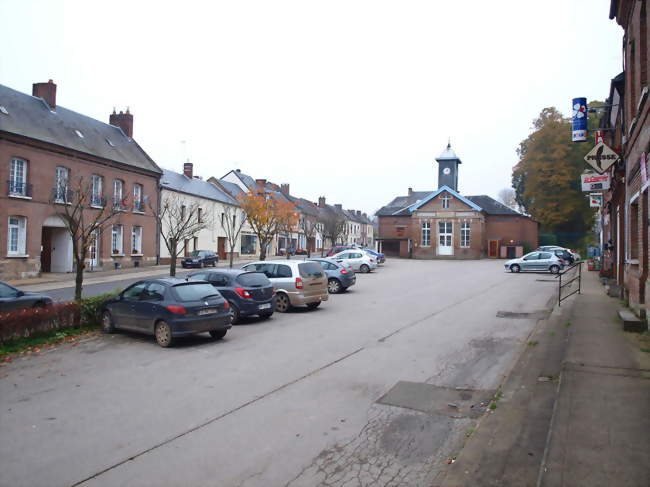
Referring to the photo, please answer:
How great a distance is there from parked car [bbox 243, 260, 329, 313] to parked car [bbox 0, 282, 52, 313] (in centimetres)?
569

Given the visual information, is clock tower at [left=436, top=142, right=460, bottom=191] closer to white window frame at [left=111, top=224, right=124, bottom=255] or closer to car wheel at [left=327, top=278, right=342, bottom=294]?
white window frame at [left=111, top=224, right=124, bottom=255]

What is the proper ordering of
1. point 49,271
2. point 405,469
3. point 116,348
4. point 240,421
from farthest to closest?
1. point 49,271
2. point 116,348
3. point 240,421
4. point 405,469

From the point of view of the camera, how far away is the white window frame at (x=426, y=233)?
186 feet

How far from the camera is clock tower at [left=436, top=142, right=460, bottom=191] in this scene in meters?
62.6

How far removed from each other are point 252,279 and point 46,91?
80.0 feet

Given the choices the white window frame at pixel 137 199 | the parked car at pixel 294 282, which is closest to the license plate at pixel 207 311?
the parked car at pixel 294 282

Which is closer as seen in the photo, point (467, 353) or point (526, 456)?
point (526, 456)

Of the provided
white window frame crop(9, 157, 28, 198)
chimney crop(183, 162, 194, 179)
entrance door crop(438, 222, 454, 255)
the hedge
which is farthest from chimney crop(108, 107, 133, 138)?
entrance door crop(438, 222, 454, 255)

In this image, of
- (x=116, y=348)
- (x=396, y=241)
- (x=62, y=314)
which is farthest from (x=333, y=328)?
(x=396, y=241)

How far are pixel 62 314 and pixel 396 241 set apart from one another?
Answer: 168 ft

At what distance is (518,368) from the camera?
820cm

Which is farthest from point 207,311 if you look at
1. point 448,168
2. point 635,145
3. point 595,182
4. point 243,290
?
point 448,168

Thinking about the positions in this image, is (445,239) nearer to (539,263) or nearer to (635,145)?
(539,263)

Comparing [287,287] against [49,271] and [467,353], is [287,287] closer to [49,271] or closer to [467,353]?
[467,353]
